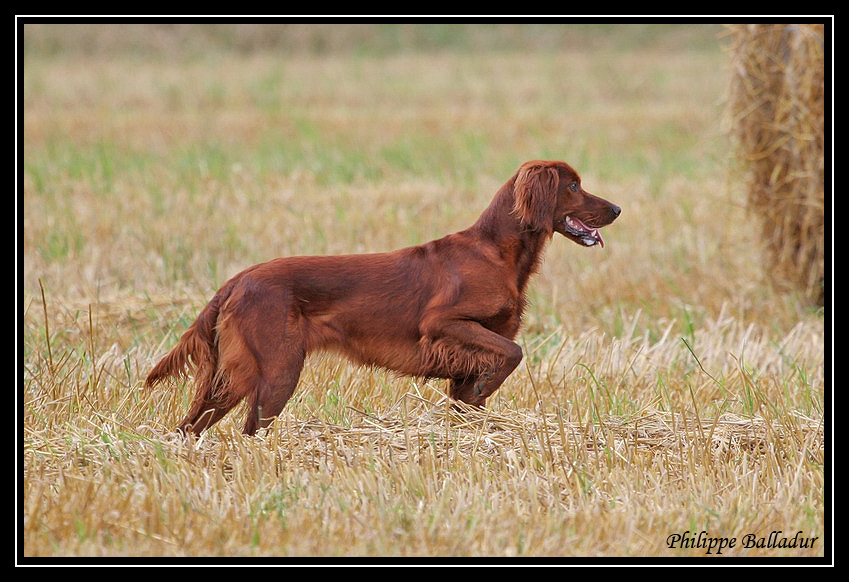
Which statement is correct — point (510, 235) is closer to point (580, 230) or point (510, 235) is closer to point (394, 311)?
point (580, 230)

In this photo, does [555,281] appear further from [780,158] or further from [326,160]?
[326,160]

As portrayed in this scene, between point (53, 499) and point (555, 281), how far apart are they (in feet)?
17.1

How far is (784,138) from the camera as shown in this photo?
781 centimetres

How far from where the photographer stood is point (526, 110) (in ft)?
55.2

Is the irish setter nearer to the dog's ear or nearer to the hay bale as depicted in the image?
the dog's ear

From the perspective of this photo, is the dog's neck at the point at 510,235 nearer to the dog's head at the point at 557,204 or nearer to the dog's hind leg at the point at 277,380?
the dog's head at the point at 557,204

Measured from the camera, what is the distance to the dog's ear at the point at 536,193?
4.76 m
